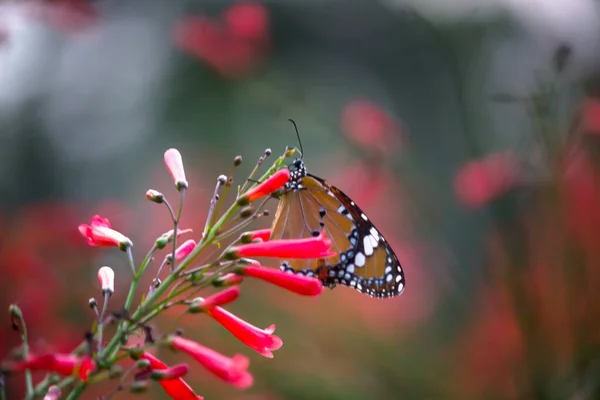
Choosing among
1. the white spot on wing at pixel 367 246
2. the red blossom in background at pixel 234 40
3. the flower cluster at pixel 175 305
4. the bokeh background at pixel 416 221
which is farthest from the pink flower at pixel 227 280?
the red blossom in background at pixel 234 40

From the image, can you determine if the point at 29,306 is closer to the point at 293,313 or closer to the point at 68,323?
the point at 68,323

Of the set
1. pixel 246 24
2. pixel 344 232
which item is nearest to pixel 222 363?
pixel 344 232

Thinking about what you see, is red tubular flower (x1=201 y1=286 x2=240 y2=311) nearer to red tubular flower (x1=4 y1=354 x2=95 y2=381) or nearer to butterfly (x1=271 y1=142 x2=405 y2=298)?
red tubular flower (x1=4 y1=354 x2=95 y2=381)

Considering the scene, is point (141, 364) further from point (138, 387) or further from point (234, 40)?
point (234, 40)

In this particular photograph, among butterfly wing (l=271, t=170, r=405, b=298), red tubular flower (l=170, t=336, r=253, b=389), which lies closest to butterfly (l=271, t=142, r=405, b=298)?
butterfly wing (l=271, t=170, r=405, b=298)

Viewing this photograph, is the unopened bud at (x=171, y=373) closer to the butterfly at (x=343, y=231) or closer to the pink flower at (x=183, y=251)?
the pink flower at (x=183, y=251)

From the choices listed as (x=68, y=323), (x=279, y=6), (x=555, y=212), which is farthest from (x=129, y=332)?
(x=279, y=6)
